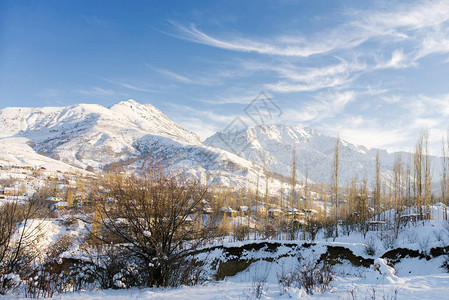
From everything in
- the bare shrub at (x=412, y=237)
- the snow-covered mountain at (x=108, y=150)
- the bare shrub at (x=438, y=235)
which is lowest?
the bare shrub at (x=412, y=237)

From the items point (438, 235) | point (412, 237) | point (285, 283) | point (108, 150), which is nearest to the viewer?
point (285, 283)

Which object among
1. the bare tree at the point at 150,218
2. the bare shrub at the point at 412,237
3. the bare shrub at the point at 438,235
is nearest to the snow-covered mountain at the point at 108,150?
the bare shrub at the point at 412,237

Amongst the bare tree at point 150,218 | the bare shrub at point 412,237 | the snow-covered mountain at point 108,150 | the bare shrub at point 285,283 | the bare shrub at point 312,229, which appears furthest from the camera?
the snow-covered mountain at point 108,150

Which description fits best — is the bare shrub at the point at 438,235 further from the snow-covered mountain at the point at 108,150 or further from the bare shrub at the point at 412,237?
the snow-covered mountain at the point at 108,150

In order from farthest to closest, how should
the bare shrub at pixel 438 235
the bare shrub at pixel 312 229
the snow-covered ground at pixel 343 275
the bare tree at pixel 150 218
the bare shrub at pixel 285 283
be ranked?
the bare shrub at pixel 312 229
the bare shrub at pixel 438 235
the bare tree at pixel 150 218
the bare shrub at pixel 285 283
the snow-covered ground at pixel 343 275

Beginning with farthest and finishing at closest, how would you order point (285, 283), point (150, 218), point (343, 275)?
1. point (343, 275)
2. point (150, 218)
3. point (285, 283)

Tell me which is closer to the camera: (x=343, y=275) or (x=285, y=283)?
(x=285, y=283)

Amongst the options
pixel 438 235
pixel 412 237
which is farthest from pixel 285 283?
pixel 412 237

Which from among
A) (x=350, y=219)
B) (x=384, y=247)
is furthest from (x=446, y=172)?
(x=384, y=247)

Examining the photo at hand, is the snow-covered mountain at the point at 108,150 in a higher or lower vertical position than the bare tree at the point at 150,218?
higher

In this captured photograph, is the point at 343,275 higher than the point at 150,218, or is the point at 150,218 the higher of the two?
the point at 150,218

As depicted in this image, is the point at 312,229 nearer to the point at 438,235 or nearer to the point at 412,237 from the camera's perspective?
the point at 412,237

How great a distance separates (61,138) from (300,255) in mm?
179145

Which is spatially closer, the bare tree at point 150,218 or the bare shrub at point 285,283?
the bare shrub at point 285,283
